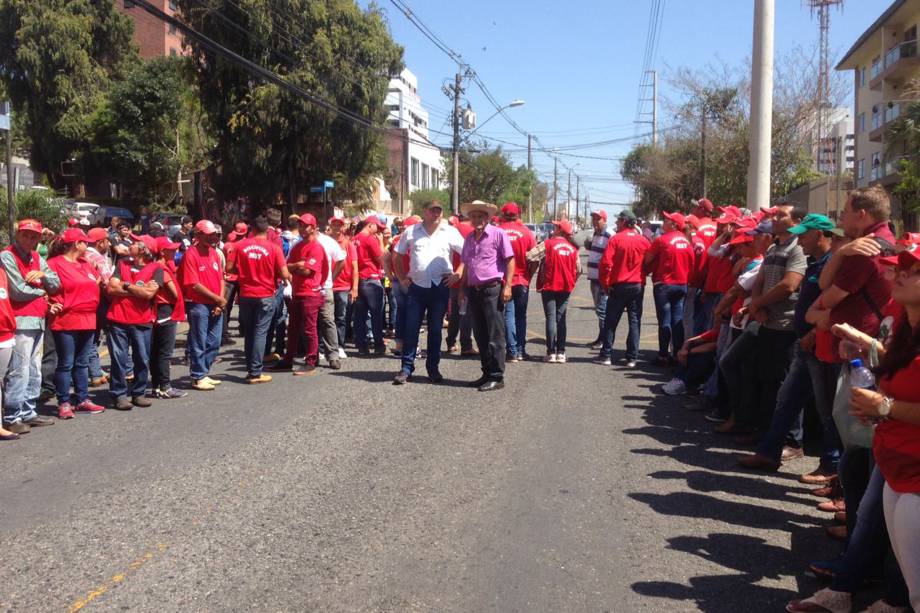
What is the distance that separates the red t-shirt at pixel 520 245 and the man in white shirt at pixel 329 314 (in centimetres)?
242

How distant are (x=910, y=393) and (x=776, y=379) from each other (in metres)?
4.05

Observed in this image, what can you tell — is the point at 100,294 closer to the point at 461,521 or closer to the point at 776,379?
the point at 461,521

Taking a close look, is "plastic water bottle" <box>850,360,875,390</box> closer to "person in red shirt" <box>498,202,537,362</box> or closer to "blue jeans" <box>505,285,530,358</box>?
"person in red shirt" <box>498,202,537,362</box>

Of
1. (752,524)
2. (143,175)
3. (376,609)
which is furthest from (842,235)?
(143,175)

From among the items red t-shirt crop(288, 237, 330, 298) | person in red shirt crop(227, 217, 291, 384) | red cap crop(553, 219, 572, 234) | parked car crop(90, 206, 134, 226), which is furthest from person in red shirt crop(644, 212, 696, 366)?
parked car crop(90, 206, 134, 226)

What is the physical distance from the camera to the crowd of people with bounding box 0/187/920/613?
164 inches

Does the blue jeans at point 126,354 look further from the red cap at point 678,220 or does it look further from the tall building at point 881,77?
the tall building at point 881,77

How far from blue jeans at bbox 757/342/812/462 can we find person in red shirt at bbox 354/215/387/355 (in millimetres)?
6671

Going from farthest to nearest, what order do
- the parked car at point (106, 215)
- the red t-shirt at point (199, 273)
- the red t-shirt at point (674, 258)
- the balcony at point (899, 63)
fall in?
the balcony at point (899, 63)
the parked car at point (106, 215)
the red t-shirt at point (674, 258)
the red t-shirt at point (199, 273)

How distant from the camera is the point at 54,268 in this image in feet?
27.4

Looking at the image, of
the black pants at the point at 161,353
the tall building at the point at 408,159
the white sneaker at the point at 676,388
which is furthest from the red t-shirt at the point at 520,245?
the tall building at the point at 408,159

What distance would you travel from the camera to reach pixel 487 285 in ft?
32.3

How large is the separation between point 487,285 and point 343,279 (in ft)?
9.47

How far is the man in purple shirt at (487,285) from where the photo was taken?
9711 mm
